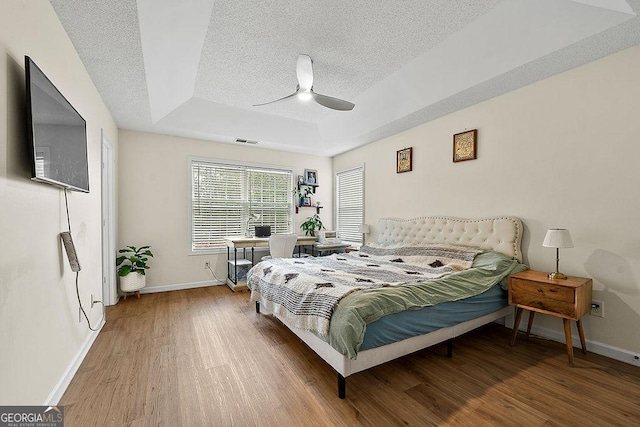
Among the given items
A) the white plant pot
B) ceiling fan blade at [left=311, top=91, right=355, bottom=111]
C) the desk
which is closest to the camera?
ceiling fan blade at [left=311, top=91, right=355, bottom=111]

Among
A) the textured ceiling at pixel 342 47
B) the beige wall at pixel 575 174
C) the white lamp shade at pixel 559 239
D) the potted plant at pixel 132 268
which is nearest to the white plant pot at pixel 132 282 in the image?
the potted plant at pixel 132 268

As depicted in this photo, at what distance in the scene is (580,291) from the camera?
218 centimetres

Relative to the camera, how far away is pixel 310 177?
583 cm

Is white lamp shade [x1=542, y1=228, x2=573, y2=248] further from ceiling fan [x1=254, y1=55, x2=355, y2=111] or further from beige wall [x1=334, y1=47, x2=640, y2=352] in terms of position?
ceiling fan [x1=254, y1=55, x2=355, y2=111]

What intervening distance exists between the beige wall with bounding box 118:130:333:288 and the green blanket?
3644mm

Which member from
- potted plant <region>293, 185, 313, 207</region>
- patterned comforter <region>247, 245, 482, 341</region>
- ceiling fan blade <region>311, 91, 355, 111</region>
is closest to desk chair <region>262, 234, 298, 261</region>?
patterned comforter <region>247, 245, 482, 341</region>

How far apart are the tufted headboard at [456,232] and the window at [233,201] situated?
2157 millimetres

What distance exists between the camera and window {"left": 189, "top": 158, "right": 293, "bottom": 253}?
479 cm

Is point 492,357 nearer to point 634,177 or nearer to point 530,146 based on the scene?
point 634,177

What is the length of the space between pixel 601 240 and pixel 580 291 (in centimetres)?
60

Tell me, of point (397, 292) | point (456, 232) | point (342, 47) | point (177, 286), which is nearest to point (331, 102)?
point (342, 47)

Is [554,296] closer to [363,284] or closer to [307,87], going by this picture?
[363,284]

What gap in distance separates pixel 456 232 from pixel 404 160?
142 centimetres

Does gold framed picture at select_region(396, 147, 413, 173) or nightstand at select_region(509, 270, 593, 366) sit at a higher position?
gold framed picture at select_region(396, 147, 413, 173)
